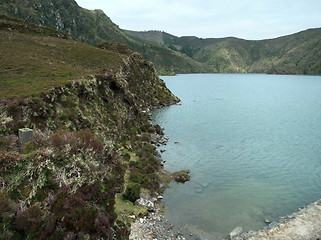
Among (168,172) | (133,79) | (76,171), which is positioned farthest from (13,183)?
(133,79)

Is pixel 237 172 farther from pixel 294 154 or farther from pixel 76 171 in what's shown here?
pixel 76 171

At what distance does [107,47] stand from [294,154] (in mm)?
87385

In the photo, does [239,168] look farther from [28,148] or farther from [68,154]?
[28,148]

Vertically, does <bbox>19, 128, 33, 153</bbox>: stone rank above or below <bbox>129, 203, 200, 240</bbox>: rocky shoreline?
above

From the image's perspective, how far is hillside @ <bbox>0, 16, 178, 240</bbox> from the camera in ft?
41.5

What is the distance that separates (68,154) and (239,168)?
101 feet

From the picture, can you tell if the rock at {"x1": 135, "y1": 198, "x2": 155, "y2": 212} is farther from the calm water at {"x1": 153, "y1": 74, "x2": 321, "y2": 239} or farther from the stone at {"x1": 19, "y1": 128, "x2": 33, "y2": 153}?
the stone at {"x1": 19, "y1": 128, "x2": 33, "y2": 153}

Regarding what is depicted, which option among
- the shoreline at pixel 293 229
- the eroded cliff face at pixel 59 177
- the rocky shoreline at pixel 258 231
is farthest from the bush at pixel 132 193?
the shoreline at pixel 293 229

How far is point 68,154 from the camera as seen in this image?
1565 cm

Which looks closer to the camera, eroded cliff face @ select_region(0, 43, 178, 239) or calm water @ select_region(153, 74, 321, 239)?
eroded cliff face @ select_region(0, 43, 178, 239)

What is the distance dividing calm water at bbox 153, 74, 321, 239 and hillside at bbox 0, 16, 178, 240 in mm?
5138

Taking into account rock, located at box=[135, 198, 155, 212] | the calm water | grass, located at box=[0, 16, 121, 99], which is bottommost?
the calm water

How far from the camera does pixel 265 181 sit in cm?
3475

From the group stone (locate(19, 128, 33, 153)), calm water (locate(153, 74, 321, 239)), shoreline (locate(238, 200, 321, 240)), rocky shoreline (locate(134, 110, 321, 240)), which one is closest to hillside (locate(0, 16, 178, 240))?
stone (locate(19, 128, 33, 153))
